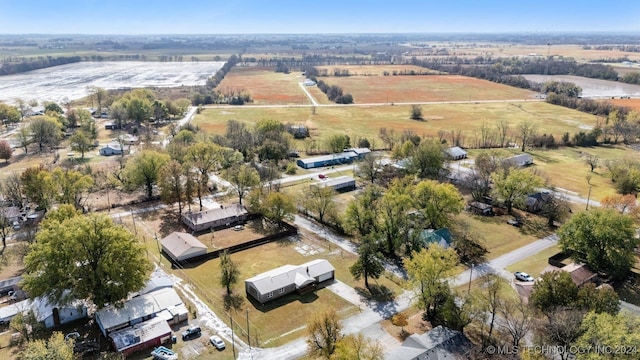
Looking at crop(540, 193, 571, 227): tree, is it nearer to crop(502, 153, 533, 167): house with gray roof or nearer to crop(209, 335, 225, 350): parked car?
crop(502, 153, 533, 167): house with gray roof

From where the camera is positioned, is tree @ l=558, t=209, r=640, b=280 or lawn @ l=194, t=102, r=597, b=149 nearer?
tree @ l=558, t=209, r=640, b=280

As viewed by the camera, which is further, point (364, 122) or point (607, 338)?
point (364, 122)

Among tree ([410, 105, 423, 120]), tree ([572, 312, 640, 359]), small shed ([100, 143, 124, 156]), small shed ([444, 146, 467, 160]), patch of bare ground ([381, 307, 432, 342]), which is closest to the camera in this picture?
tree ([572, 312, 640, 359])

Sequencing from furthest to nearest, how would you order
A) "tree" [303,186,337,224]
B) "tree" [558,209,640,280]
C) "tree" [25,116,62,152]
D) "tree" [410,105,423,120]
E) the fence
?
A: "tree" [410,105,423,120]
"tree" [25,116,62,152]
"tree" [303,186,337,224]
the fence
"tree" [558,209,640,280]

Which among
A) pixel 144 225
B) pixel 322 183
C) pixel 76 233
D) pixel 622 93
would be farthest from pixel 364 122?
pixel 622 93

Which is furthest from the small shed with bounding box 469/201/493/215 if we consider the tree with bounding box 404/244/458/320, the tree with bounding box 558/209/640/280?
the tree with bounding box 404/244/458/320

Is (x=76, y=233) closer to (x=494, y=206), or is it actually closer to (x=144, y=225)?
(x=144, y=225)
